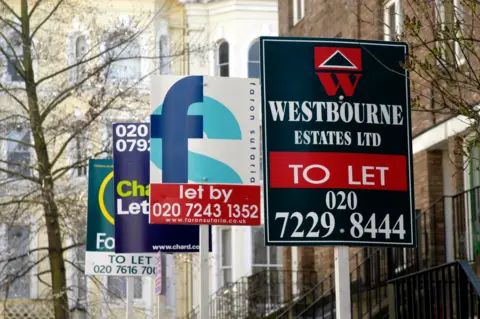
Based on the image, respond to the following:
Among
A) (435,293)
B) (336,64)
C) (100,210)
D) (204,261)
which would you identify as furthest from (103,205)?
(336,64)

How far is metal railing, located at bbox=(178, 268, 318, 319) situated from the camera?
2867 centimetres

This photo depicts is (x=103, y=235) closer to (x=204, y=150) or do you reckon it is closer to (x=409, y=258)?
(x=409, y=258)

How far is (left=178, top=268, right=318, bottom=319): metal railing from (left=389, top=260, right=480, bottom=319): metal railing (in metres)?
14.7

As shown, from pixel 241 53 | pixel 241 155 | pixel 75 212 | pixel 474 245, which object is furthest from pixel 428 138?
pixel 241 53

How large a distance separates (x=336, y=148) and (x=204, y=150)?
4.35 m

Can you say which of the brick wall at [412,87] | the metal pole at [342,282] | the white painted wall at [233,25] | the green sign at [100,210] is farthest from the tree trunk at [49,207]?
the white painted wall at [233,25]

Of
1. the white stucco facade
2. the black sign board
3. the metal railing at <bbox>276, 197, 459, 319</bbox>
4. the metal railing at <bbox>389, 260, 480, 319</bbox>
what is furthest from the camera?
the white stucco facade

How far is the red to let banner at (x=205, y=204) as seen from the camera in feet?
49.5

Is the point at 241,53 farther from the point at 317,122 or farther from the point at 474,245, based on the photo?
the point at 317,122

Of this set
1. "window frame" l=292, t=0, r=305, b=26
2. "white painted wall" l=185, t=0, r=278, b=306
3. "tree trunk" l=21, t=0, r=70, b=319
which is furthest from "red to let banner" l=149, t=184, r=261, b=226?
"white painted wall" l=185, t=0, r=278, b=306

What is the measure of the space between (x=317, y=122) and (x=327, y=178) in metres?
0.47

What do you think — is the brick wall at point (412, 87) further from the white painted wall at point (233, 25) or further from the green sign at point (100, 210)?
the white painted wall at point (233, 25)

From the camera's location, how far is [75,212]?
84.2ft

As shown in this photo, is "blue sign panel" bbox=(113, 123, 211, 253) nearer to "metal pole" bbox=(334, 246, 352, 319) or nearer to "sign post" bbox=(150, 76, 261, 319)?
"sign post" bbox=(150, 76, 261, 319)
